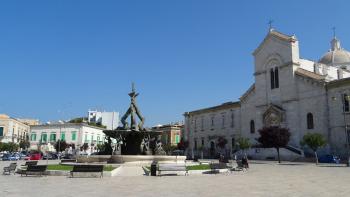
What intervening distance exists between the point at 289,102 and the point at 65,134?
49.2 meters

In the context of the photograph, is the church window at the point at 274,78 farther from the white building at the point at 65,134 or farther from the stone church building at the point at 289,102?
the white building at the point at 65,134

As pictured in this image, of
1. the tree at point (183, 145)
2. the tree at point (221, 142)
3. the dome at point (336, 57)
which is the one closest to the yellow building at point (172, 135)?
the tree at point (183, 145)

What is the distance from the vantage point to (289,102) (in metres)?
48.6

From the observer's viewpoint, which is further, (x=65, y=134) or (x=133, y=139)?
(x=65, y=134)

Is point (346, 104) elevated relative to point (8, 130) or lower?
elevated

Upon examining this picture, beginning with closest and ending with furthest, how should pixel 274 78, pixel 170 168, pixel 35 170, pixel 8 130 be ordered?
pixel 35 170 < pixel 170 168 < pixel 274 78 < pixel 8 130

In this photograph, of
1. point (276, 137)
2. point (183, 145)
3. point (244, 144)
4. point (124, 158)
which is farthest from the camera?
point (183, 145)

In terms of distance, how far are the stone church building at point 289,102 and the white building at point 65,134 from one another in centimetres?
2736

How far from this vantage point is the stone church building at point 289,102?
140 feet

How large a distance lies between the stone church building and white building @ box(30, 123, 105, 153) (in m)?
27.4

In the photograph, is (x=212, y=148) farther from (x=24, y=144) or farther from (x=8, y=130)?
(x=8, y=130)

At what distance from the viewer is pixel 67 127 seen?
7769cm

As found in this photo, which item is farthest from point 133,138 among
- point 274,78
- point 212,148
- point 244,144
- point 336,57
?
point 336,57

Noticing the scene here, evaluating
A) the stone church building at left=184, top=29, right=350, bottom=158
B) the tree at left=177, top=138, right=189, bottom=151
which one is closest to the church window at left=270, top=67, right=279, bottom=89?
the stone church building at left=184, top=29, right=350, bottom=158
